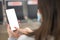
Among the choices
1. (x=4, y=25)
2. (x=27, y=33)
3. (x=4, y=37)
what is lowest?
(x=4, y=37)

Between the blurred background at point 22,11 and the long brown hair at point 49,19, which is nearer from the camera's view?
the long brown hair at point 49,19

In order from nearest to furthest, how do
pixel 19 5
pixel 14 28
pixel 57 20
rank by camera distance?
1. pixel 57 20
2. pixel 14 28
3. pixel 19 5

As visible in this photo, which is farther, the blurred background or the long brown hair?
the blurred background

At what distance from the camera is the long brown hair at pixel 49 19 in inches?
36.0

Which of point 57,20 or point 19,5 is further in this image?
point 19,5

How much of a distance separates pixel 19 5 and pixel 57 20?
3.09ft

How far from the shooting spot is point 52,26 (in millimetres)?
935

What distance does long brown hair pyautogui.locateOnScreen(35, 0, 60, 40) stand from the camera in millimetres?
914

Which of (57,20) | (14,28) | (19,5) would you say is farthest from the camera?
(19,5)

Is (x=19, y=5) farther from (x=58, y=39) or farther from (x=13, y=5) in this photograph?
(x=58, y=39)

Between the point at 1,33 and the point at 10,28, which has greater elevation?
the point at 10,28

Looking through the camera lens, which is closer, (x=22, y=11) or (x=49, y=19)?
(x=49, y=19)

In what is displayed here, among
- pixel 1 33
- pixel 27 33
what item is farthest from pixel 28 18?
pixel 27 33

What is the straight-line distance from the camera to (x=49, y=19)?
930 millimetres
